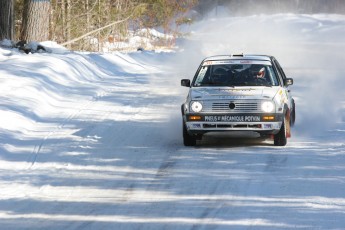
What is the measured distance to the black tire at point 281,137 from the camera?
12359 millimetres

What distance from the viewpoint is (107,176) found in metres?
10.4

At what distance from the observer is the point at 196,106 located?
12469 millimetres

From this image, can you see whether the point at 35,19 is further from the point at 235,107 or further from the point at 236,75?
the point at 235,107

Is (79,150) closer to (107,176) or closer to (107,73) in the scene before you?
(107,176)

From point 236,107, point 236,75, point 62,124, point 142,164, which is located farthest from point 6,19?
point 142,164

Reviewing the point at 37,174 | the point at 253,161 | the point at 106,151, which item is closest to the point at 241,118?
the point at 253,161

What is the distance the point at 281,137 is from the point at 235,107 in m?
0.87

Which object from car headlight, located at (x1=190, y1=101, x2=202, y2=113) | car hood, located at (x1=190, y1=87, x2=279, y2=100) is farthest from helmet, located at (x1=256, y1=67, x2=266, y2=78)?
car headlight, located at (x1=190, y1=101, x2=202, y2=113)

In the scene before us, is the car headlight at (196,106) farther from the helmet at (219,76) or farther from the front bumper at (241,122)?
the helmet at (219,76)

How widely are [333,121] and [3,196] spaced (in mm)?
8414

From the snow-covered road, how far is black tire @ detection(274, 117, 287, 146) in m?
0.21

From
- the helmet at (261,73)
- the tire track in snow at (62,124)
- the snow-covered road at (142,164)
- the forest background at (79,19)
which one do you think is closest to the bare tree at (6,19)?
the forest background at (79,19)

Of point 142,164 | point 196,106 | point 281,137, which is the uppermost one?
point 196,106

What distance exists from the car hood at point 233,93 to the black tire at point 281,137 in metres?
0.52
